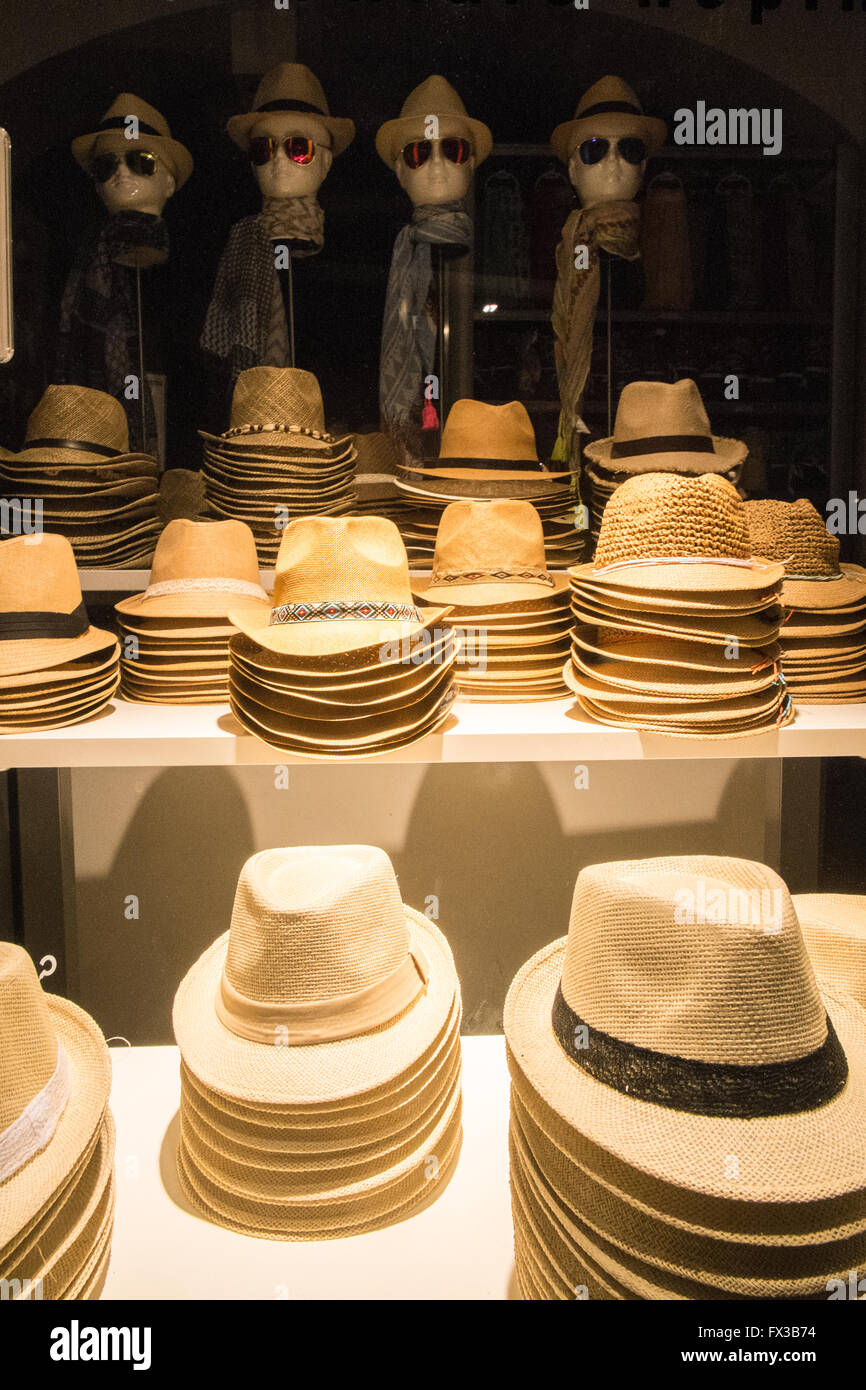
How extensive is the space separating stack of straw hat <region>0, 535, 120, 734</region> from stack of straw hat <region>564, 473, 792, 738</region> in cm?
88

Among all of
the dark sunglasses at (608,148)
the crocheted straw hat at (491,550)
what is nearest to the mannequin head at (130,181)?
the dark sunglasses at (608,148)

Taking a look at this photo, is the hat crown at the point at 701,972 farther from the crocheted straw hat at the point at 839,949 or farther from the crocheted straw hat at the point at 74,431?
the crocheted straw hat at the point at 74,431

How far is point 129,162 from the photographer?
2.25 m

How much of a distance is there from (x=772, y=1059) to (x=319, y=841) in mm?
1539

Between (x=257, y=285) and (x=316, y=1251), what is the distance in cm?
210

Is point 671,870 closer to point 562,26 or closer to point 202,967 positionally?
point 202,967

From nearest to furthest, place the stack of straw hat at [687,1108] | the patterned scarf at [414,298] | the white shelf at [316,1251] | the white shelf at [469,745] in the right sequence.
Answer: the stack of straw hat at [687,1108], the white shelf at [316,1251], the white shelf at [469,745], the patterned scarf at [414,298]

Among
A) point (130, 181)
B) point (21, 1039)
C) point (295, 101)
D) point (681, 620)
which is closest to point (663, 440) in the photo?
point (681, 620)

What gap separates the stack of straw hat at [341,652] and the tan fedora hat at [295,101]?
126cm


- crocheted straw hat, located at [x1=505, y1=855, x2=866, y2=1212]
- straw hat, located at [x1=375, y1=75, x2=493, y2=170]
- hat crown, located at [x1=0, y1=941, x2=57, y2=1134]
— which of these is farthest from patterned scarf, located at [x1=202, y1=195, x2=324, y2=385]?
crocheted straw hat, located at [x1=505, y1=855, x2=866, y2=1212]

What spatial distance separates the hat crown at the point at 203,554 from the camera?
6.10 ft

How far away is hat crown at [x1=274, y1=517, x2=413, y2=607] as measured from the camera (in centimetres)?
159

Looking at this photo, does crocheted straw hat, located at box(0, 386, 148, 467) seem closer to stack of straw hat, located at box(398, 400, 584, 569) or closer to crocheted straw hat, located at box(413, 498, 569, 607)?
stack of straw hat, located at box(398, 400, 584, 569)

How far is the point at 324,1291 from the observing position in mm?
1343
